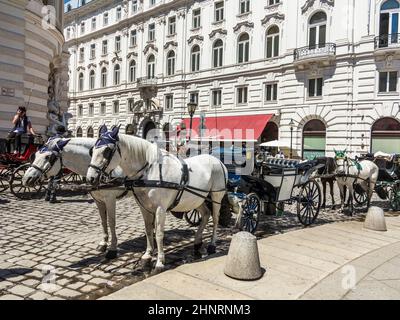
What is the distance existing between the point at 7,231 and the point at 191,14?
108 feet

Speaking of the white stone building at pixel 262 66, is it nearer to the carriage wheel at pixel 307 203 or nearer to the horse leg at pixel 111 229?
the carriage wheel at pixel 307 203

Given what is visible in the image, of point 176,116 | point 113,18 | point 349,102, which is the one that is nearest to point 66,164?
point 349,102

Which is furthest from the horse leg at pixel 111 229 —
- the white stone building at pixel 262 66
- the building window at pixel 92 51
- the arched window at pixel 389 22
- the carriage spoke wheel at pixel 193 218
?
the building window at pixel 92 51

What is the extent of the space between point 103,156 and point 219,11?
105 ft

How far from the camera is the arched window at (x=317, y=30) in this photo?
26859mm

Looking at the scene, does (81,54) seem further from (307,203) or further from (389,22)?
(307,203)

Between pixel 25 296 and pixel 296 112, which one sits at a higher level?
pixel 296 112

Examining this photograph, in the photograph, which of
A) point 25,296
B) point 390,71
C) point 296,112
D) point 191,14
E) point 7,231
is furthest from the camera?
point 191,14

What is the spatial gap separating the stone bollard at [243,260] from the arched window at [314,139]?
2334 cm

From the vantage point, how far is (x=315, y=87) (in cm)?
2711

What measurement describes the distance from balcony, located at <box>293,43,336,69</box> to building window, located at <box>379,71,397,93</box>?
3600mm

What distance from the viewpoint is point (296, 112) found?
27828 millimetres
